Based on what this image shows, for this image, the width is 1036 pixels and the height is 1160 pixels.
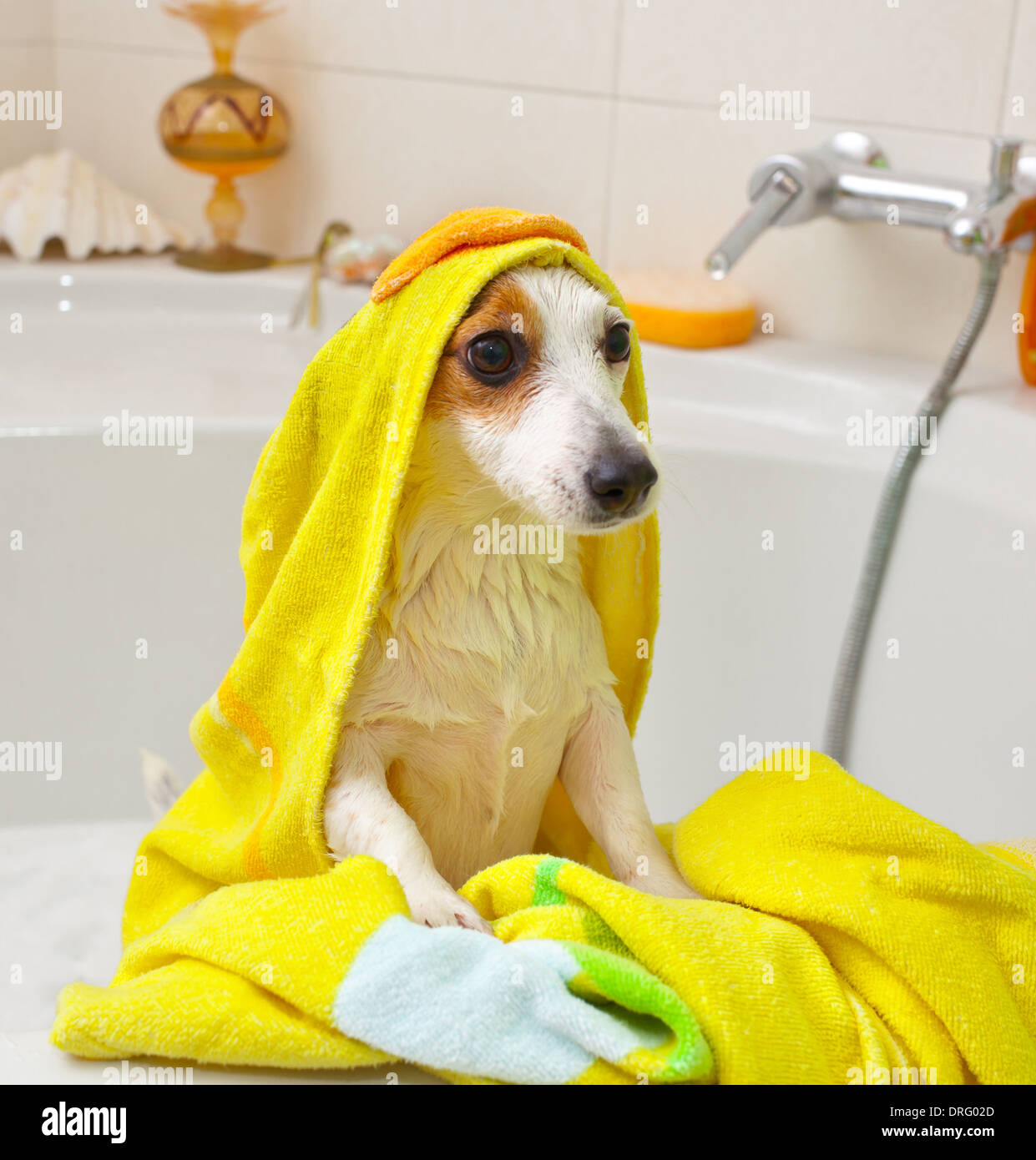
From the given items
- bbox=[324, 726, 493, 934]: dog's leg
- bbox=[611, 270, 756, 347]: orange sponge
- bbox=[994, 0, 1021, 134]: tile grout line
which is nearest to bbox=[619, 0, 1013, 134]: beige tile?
bbox=[994, 0, 1021, 134]: tile grout line

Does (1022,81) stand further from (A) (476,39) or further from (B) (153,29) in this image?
(B) (153,29)

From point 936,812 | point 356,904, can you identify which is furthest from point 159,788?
point 936,812

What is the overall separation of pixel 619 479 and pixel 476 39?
131 centimetres

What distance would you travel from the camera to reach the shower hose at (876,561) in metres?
1.39

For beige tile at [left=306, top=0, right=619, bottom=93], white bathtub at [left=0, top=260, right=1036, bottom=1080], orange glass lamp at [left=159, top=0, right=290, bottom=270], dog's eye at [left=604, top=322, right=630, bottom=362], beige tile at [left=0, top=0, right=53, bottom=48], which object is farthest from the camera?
beige tile at [left=0, top=0, right=53, bottom=48]

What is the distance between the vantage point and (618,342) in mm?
842

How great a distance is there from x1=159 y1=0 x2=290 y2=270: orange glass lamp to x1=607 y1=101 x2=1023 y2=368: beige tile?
534 mm

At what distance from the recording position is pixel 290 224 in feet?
6.82

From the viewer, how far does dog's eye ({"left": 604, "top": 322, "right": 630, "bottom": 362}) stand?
2.74 ft

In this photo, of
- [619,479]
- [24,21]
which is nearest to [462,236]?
[619,479]

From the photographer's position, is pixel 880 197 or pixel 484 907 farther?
pixel 880 197

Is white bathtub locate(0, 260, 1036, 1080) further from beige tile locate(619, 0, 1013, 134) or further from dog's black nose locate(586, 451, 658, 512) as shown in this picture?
dog's black nose locate(586, 451, 658, 512)

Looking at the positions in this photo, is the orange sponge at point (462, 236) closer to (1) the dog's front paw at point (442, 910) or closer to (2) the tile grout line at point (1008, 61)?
(1) the dog's front paw at point (442, 910)

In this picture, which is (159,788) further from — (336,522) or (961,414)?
(961,414)
